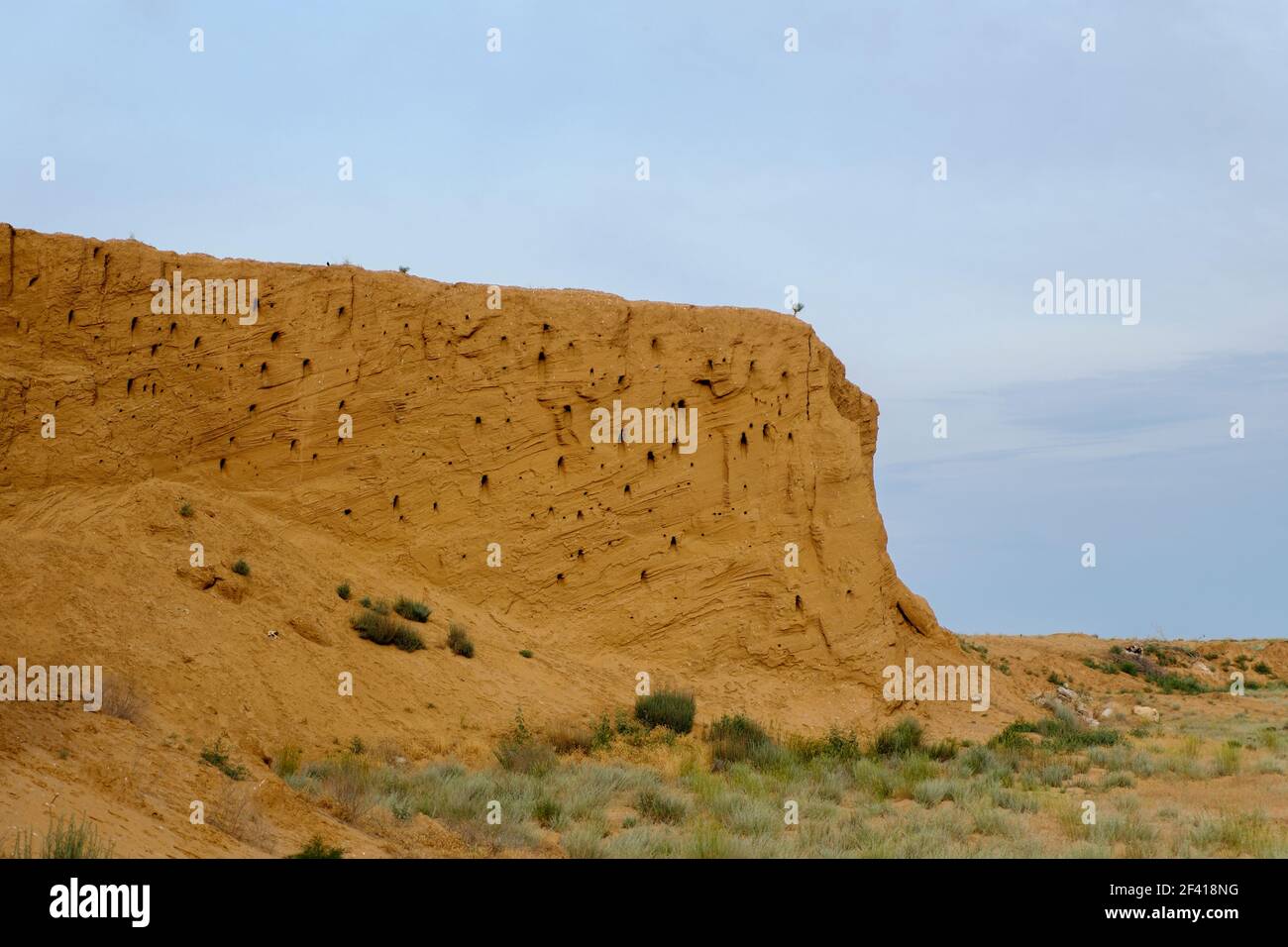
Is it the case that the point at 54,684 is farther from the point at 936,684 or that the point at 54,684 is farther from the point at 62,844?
the point at 936,684

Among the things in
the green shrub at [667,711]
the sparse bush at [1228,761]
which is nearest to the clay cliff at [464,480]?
the green shrub at [667,711]

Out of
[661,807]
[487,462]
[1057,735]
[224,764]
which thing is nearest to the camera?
[224,764]

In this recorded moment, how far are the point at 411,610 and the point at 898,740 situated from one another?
767 centimetres

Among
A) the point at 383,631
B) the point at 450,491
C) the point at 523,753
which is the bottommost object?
the point at 523,753

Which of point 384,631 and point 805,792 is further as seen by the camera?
point 384,631

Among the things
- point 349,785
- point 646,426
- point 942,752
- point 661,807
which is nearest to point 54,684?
point 349,785

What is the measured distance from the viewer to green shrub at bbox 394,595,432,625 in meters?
16.7

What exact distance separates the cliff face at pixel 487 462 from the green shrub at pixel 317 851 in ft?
22.4

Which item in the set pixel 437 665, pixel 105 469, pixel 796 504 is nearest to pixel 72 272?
pixel 105 469

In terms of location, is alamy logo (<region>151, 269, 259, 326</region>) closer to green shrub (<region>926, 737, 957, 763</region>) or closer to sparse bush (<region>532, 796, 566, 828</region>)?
sparse bush (<region>532, 796, 566, 828</region>)

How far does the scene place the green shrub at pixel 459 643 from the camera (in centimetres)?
1652

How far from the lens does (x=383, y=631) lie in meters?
15.9
